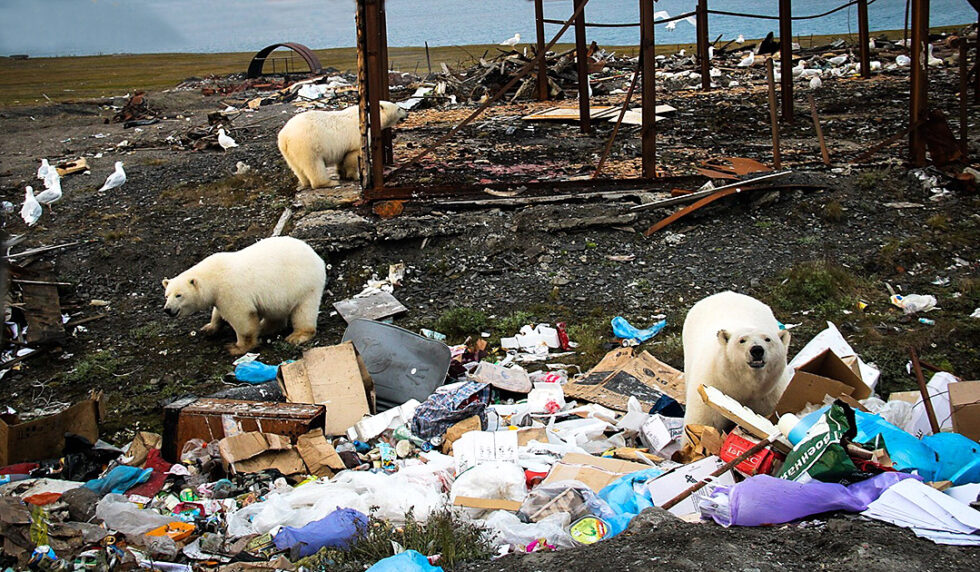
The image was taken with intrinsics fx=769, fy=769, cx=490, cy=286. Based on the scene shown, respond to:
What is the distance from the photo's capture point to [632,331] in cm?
630

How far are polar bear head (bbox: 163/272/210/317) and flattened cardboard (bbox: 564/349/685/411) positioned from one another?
3263mm

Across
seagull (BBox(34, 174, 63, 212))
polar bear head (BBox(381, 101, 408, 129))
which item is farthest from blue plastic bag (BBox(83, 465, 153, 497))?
seagull (BBox(34, 174, 63, 212))

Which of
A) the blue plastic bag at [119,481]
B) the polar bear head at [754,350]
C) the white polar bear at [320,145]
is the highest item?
the white polar bear at [320,145]

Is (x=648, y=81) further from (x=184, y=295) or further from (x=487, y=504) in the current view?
(x=487, y=504)

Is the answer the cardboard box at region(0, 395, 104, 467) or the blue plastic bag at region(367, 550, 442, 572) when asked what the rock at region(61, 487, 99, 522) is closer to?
the cardboard box at region(0, 395, 104, 467)

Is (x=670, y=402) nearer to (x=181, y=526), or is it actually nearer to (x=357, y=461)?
(x=357, y=461)

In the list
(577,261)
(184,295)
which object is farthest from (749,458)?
(184,295)

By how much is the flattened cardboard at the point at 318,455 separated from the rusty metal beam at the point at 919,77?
730 centimetres

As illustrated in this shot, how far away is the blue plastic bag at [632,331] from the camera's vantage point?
20.5 ft

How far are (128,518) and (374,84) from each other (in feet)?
18.7

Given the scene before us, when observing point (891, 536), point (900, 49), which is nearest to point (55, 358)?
point (891, 536)

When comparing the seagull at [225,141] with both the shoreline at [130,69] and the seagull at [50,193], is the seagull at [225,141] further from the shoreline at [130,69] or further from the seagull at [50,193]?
the shoreline at [130,69]

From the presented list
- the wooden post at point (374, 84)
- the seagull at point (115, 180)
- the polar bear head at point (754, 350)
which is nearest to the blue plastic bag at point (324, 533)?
the polar bear head at point (754, 350)

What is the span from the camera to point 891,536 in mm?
2834
